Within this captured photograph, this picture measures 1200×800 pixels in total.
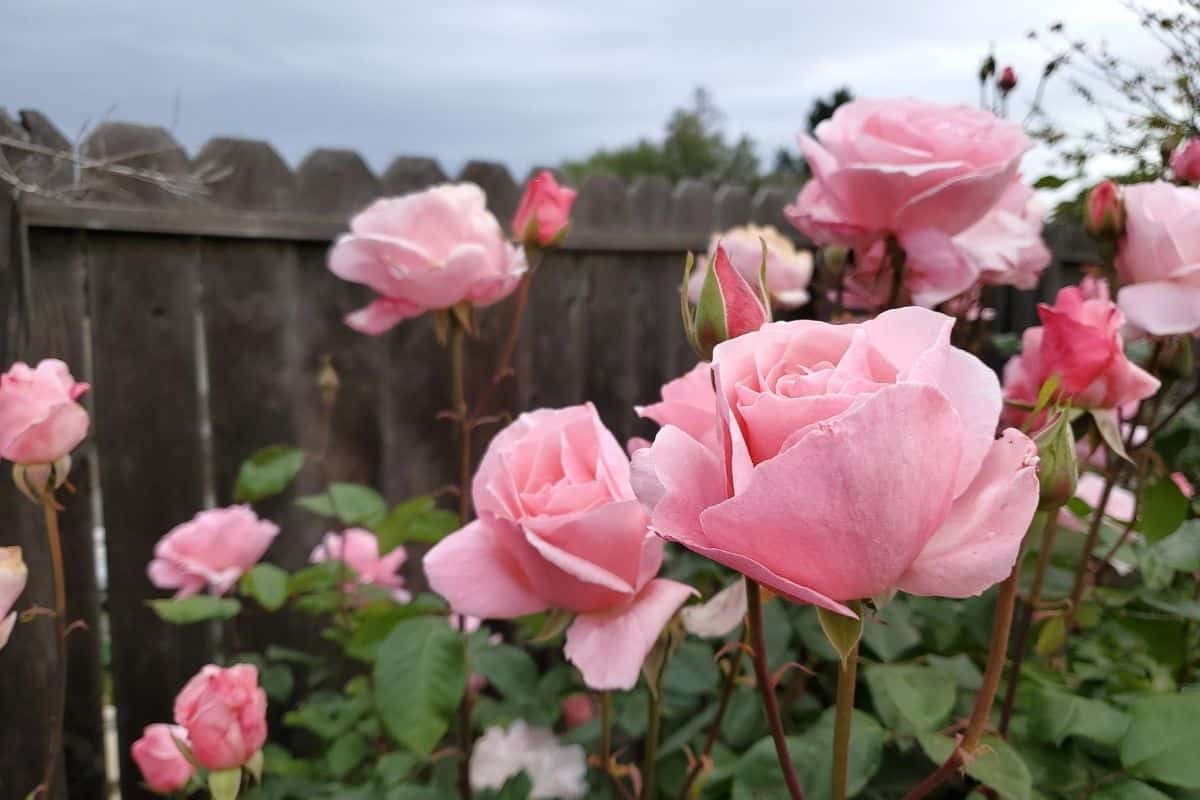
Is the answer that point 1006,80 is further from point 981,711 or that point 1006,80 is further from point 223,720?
point 223,720

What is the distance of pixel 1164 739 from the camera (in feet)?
1.89

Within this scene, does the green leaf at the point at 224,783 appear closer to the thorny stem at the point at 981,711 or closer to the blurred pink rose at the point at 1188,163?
the thorny stem at the point at 981,711

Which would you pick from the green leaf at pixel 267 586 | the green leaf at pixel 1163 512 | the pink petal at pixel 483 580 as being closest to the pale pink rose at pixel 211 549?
the green leaf at pixel 267 586

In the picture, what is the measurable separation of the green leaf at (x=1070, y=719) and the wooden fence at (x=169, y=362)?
56.8 inches

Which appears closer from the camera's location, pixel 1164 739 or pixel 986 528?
pixel 986 528

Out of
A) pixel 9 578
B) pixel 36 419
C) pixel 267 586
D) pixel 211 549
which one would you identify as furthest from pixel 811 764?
pixel 211 549

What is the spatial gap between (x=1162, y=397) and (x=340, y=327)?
1572mm

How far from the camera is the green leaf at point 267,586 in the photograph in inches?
46.4

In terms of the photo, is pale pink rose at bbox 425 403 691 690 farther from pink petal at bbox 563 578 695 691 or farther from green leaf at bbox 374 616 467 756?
green leaf at bbox 374 616 467 756

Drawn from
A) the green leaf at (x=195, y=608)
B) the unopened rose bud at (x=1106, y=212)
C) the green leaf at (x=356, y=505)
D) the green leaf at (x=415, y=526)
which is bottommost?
the green leaf at (x=195, y=608)

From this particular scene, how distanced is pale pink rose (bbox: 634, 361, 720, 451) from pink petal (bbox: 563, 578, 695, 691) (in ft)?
0.34

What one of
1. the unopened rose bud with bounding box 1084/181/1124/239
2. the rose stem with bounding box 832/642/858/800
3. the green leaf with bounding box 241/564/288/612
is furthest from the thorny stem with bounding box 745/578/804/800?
the green leaf with bounding box 241/564/288/612

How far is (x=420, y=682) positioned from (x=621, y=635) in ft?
1.14

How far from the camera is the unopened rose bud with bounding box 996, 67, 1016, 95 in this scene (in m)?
0.91
